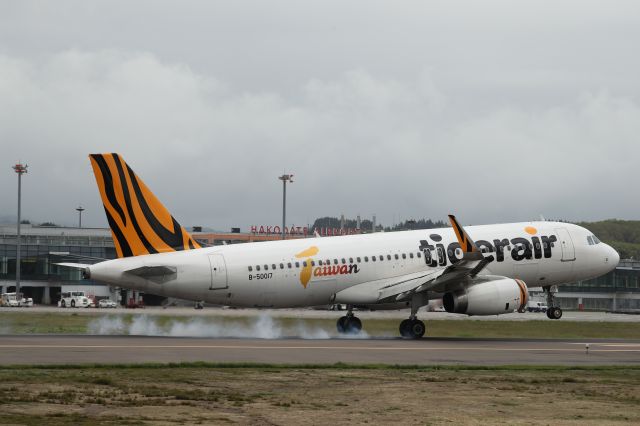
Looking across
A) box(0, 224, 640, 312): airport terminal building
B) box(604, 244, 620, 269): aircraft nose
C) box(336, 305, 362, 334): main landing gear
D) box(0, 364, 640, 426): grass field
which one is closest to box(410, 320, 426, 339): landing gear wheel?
box(336, 305, 362, 334): main landing gear

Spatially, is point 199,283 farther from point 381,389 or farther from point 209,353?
point 381,389

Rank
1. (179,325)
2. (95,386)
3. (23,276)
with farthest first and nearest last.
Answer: (23,276)
(179,325)
(95,386)

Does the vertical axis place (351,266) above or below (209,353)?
above

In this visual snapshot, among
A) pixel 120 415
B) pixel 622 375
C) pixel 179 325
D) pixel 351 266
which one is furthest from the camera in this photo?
pixel 179 325

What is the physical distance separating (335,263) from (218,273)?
6.36 meters

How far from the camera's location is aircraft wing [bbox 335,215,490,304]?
47.2 meters

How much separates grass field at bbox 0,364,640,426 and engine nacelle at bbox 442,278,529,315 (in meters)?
15.0

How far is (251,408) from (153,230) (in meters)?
25.3

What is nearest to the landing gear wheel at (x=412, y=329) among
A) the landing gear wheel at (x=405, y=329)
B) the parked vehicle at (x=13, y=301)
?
the landing gear wheel at (x=405, y=329)

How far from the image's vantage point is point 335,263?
164 feet

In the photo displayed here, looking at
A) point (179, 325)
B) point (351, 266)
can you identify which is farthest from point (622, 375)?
point (179, 325)

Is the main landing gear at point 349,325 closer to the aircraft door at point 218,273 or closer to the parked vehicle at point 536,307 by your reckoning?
the aircraft door at point 218,273

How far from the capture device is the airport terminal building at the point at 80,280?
136750mm

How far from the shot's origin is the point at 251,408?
22703 mm
